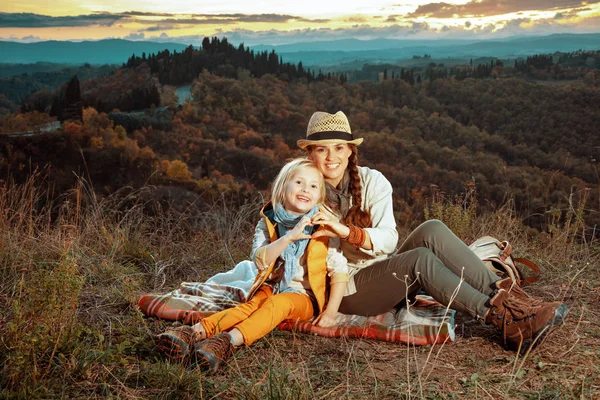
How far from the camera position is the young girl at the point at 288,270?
279 centimetres

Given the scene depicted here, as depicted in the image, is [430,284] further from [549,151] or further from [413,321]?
[549,151]

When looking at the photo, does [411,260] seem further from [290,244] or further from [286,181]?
[286,181]

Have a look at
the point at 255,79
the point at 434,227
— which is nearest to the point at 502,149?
the point at 255,79

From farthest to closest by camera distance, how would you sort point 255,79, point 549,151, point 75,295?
point 255,79, point 549,151, point 75,295

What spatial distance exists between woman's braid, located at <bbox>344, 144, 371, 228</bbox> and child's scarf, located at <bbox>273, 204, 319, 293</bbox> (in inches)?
9.0

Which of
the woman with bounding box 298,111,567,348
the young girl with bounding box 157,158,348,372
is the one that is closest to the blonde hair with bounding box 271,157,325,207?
the young girl with bounding box 157,158,348,372

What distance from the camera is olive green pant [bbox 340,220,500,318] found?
2.81 m

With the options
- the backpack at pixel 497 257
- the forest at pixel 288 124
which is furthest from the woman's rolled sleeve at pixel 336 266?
the forest at pixel 288 124

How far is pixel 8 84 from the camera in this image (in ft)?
162

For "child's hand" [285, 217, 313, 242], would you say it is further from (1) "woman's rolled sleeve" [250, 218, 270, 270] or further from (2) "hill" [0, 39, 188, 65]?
(2) "hill" [0, 39, 188, 65]

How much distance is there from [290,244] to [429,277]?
73 cm

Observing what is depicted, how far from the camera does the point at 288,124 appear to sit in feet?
168

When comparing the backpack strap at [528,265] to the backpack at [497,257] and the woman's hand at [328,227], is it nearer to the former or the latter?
the backpack at [497,257]

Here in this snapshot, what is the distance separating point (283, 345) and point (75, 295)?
106 centimetres
